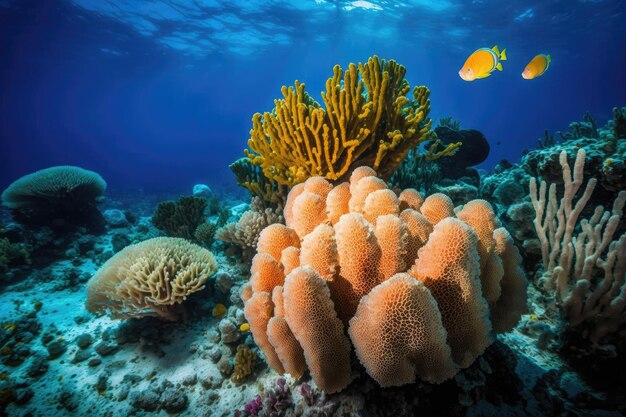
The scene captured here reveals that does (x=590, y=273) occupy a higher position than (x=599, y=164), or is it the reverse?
(x=599, y=164)

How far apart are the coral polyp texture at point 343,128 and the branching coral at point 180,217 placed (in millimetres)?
3196

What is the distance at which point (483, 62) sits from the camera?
4250mm

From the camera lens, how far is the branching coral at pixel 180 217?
5934mm

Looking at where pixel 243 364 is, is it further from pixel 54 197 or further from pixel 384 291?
pixel 54 197

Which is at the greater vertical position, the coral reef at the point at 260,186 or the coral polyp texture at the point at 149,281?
the coral reef at the point at 260,186

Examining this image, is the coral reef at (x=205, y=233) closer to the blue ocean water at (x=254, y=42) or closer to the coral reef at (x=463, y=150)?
the coral reef at (x=463, y=150)

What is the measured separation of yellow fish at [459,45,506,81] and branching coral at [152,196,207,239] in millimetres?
5701

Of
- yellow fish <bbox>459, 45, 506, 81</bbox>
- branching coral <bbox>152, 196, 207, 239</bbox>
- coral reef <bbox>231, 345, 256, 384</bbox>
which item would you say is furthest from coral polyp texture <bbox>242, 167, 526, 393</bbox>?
branching coral <bbox>152, 196, 207, 239</bbox>

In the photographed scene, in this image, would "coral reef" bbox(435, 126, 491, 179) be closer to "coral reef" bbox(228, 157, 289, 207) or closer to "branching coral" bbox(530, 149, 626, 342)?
"branching coral" bbox(530, 149, 626, 342)

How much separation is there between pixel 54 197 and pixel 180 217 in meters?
3.92

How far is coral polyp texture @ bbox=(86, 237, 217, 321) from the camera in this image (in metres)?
3.26

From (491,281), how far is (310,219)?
1.31 m

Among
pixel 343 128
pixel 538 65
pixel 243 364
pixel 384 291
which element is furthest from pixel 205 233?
pixel 538 65

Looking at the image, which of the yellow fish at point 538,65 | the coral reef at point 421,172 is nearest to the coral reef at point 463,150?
the coral reef at point 421,172
